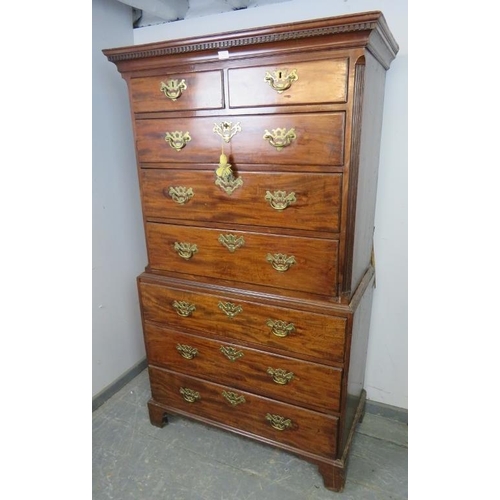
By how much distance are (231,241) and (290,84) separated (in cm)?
60

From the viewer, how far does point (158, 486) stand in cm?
162

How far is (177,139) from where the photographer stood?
1.44m

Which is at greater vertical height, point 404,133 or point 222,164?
point 404,133

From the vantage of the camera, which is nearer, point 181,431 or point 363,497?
point 363,497

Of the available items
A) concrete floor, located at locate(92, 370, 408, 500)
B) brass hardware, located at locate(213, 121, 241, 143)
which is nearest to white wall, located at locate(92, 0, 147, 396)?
concrete floor, located at locate(92, 370, 408, 500)

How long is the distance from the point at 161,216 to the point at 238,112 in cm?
56

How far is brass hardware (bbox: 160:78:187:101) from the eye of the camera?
4.52 feet

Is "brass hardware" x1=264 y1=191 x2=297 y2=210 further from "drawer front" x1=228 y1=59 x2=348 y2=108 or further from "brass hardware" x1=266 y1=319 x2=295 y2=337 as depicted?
"brass hardware" x1=266 y1=319 x2=295 y2=337

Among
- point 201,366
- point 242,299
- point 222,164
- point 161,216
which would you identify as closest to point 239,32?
point 222,164

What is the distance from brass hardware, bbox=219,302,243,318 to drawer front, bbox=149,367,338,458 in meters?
0.37

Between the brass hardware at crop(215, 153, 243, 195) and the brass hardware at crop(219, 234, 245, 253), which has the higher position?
the brass hardware at crop(215, 153, 243, 195)

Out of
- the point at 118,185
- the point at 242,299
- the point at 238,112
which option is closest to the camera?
the point at 238,112

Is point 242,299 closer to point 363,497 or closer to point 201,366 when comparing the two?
point 201,366

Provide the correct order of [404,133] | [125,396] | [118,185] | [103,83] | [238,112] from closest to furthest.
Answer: [238,112]
[404,133]
[103,83]
[118,185]
[125,396]
